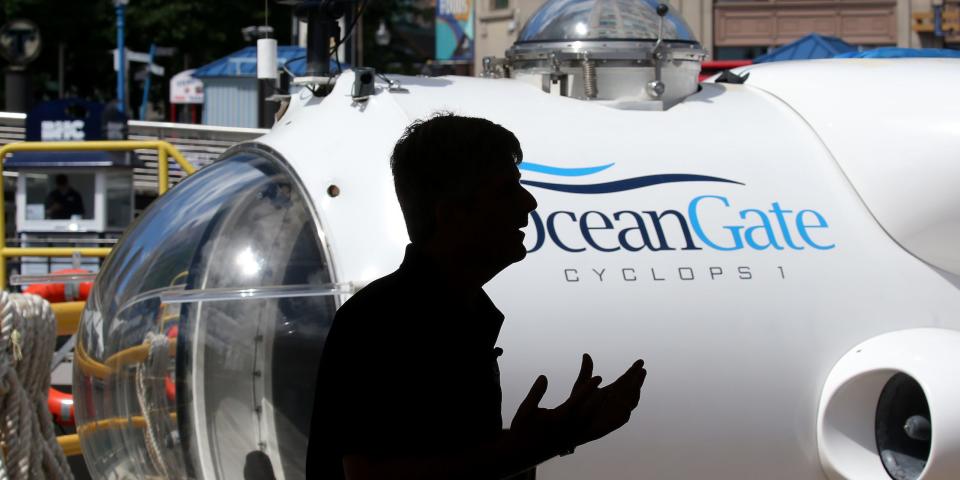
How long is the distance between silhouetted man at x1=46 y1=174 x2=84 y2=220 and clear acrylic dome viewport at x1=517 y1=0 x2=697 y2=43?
1044 cm

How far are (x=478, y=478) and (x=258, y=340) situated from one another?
68.1 inches

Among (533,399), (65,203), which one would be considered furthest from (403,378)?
(65,203)

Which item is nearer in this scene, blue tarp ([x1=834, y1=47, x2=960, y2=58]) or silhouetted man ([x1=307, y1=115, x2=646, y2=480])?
silhouetted man ([x1=307, y1=115, x2=646, y2=480])

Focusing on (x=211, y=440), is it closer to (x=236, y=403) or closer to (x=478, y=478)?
(x=236, y=403)

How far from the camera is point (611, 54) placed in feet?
13.9

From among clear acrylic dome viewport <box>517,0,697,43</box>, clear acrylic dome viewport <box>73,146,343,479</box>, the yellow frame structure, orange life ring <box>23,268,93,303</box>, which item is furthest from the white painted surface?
orange life ring <box>23,268,93,303</box>

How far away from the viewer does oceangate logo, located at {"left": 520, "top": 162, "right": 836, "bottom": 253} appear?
361cm

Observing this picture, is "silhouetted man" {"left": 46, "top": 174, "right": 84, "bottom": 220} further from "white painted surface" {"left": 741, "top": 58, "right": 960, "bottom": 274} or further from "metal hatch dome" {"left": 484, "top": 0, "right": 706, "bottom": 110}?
"white painted surface" {"left": 741, "top": 58, "right": 960, "bottom": 274}

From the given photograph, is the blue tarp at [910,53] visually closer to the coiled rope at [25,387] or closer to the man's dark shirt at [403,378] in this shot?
the coiled rope at [25,387]

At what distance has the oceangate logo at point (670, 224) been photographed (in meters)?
3.61

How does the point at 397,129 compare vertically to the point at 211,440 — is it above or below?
above

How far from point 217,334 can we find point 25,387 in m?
1.75

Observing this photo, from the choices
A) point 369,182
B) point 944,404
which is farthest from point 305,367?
point 944,404

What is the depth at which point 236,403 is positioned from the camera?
363cm
